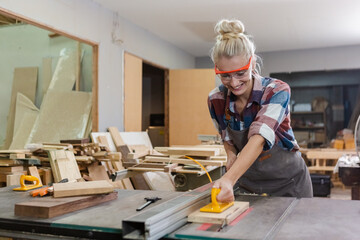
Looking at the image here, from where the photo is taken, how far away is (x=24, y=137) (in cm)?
479

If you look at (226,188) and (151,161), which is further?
(151,161)

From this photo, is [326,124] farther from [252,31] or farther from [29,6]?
[29,6]

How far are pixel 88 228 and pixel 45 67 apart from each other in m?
4.74

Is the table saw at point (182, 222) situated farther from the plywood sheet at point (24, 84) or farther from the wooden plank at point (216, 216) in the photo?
the plywood sheet at point (24, 84)

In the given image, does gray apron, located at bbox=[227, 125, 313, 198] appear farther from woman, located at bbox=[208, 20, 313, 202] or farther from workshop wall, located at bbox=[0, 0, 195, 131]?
workshop wall, located at bbox=[0, 0, 195, 131]

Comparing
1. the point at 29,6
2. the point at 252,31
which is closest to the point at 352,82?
the point at 252,31

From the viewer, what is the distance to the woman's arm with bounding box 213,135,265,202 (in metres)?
1.31

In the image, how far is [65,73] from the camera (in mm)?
5219

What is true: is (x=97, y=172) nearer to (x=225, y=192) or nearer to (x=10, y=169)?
(x=10, y=169)

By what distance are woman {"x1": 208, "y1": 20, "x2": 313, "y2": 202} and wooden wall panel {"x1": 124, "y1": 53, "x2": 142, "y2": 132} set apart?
3704mm

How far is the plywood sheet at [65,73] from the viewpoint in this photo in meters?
5.14

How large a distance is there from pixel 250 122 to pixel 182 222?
81 centimetres

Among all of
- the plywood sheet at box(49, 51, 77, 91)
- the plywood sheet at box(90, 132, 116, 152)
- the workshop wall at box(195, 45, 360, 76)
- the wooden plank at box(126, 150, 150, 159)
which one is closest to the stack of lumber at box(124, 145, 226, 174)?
the wooden plank at box(126, 150, 150, 159)

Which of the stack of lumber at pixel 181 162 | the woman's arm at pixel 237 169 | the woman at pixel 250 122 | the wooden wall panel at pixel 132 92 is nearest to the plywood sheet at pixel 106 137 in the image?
the wooden wall panel at pixel 132 92
